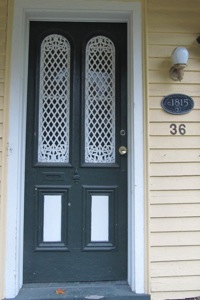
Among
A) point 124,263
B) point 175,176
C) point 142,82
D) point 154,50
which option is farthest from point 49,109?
point 124,263

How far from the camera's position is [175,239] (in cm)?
235

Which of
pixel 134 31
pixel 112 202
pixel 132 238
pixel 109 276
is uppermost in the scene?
pixel 134 31

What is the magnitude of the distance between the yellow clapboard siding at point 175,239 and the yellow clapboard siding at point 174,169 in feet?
1.52

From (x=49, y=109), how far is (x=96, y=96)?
41cm

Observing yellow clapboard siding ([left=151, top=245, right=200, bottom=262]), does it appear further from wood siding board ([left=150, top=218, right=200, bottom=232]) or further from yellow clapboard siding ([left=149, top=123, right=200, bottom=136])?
yellow clapboard siding ([left=149, top=123, right=200, bottom=136])

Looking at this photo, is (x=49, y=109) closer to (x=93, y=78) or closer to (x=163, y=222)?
(x=93, y=78)

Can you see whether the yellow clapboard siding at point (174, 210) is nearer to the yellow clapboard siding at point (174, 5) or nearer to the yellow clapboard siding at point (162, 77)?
the yellow clapboard siding at point (162, 77)

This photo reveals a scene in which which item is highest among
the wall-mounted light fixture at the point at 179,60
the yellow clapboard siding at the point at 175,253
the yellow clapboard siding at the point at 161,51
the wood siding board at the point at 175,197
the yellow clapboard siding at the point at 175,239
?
the yellow clapboard siding at the point at 161,51

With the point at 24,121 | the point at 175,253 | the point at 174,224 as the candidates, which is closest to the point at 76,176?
the point at 24,121

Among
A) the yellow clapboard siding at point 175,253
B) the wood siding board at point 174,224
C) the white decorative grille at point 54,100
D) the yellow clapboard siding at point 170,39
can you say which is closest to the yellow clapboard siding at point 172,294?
the yellow clapboard siding at point 175,253

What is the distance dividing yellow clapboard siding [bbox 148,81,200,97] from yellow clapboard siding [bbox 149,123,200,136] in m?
0.24

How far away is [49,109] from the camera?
253cm

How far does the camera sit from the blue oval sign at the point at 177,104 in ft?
7.93

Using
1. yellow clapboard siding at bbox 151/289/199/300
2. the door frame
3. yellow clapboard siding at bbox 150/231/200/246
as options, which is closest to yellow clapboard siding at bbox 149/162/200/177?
the door frame
